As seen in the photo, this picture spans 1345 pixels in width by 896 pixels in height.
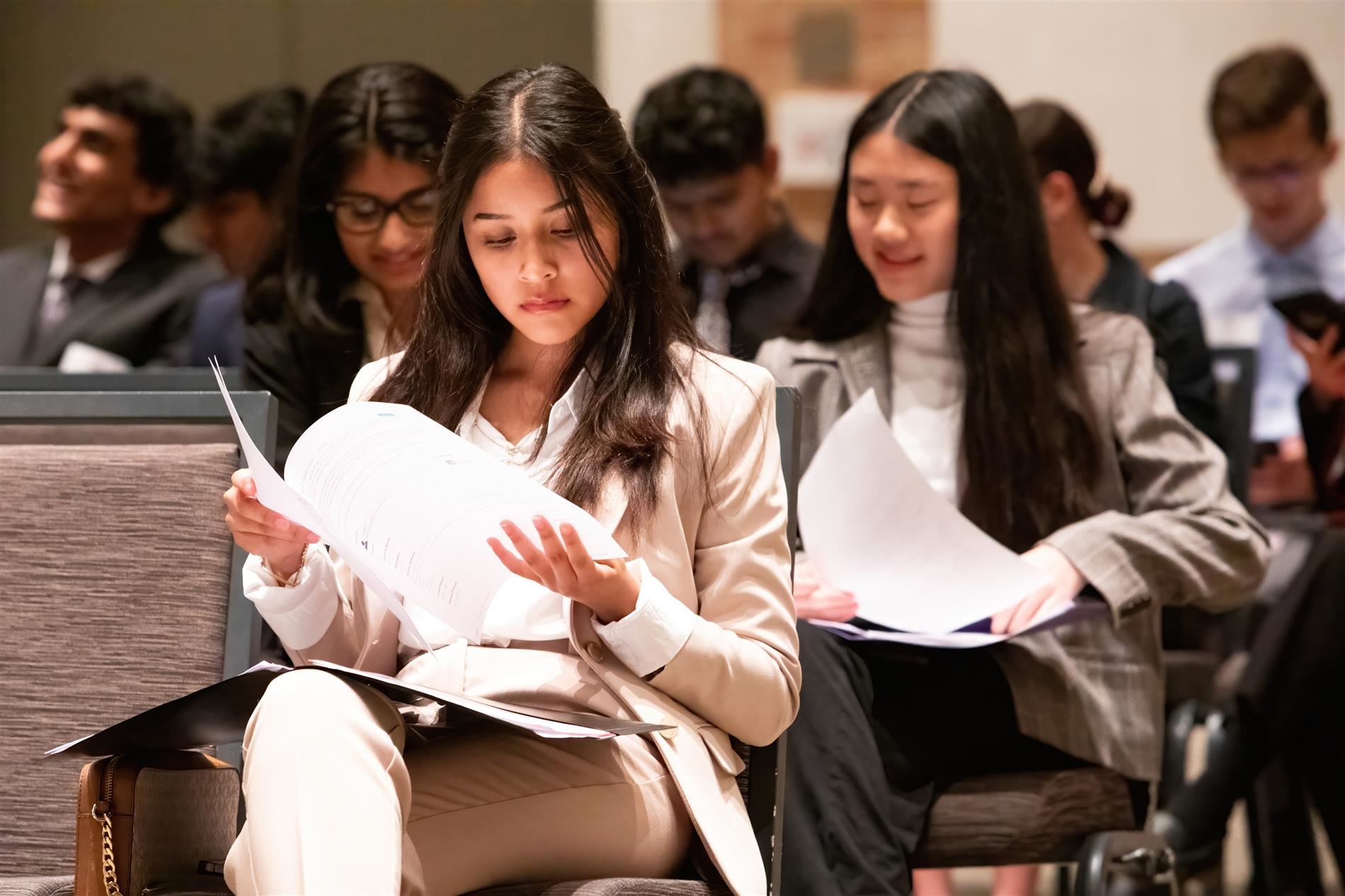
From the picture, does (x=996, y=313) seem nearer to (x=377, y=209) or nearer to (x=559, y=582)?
(x=377, y=209)

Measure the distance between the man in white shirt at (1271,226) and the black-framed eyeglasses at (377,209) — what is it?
2.35 metres

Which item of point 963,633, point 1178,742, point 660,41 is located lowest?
point 1178,742

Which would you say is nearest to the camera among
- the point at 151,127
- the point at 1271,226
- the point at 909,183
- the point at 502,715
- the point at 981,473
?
the point at 502,715

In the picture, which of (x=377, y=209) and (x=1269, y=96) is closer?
(x=377, y=209)

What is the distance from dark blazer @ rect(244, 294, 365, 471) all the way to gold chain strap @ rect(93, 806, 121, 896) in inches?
42.7

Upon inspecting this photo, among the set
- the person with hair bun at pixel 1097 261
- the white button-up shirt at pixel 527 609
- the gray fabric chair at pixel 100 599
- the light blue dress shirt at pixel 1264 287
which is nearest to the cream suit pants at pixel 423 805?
the white button-up shirt at pixel 527 609

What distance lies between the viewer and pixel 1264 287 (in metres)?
4.79

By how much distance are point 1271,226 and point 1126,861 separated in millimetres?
3074

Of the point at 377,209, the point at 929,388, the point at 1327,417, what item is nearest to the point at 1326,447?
the point at 1327,417

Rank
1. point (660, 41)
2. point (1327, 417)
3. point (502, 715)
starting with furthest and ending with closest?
point (660, 41)
point (1327, 417)
point (502, 715)

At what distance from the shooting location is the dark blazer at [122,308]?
13.4ft

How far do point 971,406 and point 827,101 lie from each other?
391cm

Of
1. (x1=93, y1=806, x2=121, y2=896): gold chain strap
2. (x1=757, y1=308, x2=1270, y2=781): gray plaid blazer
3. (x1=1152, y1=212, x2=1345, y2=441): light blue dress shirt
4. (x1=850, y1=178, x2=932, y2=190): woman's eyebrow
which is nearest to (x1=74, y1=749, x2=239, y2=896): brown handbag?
(x1=93, y1=806, x2=121, y2=896): gold chain strap

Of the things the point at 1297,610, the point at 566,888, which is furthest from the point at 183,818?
the point at 1297,610
